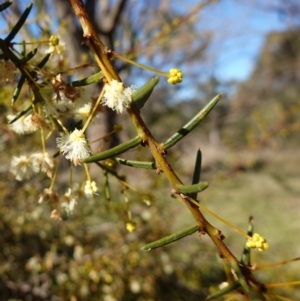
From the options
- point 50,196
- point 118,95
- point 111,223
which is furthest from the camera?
point 111,223

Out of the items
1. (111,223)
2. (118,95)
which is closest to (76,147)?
(118,95)

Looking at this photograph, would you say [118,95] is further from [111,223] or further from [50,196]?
[111,223]

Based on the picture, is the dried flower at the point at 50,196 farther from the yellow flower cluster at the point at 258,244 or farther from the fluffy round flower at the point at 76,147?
the yellow flower cluster at the point at 258,244

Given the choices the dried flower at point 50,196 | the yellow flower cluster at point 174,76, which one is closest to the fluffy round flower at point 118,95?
the yellow flower cluster at point 174,76

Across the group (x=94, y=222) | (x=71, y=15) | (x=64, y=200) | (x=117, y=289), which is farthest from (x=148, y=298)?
(x=64, y=200)

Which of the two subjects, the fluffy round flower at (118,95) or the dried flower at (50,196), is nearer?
the fluffy round flower at (118,95)

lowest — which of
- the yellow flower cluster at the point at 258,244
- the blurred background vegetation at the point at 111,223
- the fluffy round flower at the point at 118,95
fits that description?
the yellow flower cluster at the point at 258,244
